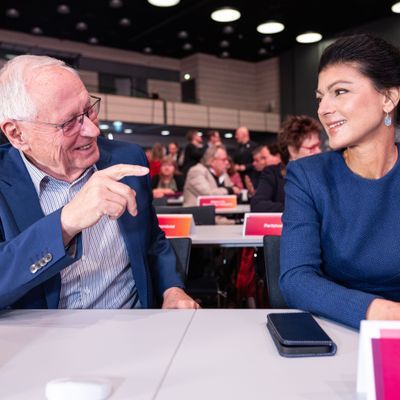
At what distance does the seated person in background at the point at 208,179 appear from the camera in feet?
18.0

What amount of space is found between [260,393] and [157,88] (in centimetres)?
1450

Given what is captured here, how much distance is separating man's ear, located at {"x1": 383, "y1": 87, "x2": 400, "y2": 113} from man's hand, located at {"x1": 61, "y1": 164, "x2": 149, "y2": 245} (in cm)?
77

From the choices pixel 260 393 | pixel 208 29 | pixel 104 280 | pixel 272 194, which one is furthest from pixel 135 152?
pixel 208 29

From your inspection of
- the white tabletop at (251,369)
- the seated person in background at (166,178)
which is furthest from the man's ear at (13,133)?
the seated person in background at (166,178)

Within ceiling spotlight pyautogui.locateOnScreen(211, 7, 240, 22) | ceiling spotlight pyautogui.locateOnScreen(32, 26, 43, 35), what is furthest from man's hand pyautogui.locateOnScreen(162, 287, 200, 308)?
ceiling spotlight pyautogui.locateOnScreen(32, 26, 43, 35)

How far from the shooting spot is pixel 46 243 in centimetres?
114

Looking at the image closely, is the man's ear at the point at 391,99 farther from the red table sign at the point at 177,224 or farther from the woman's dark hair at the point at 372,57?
the red table sign at the point at 177,224

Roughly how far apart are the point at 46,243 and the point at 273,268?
2.40ft

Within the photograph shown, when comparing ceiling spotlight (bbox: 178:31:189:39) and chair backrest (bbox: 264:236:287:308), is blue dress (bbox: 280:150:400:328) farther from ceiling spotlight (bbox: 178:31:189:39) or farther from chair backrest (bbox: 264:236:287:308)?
ceiling spotlight (bbox: 178:31:189:39)

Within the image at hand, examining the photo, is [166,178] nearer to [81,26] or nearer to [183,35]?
Answer: [81,26]

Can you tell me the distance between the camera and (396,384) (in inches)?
25.6

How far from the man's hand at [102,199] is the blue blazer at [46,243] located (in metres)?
0.04

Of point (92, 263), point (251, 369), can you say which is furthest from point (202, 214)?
point (251, 369)

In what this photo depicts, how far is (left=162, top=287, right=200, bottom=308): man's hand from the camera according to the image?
1.41 meters
